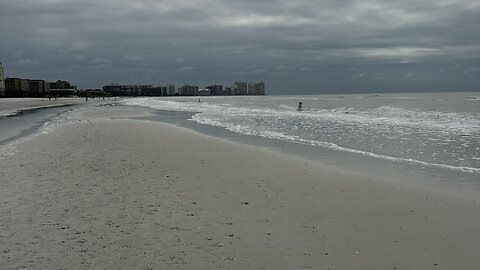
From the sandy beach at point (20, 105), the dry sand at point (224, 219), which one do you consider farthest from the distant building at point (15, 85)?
the dry sand at point (224, 219)

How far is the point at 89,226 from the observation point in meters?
5.76

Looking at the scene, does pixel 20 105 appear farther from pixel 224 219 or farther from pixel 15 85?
pixel 15 85

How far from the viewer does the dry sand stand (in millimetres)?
4707

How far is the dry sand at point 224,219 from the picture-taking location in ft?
15.4

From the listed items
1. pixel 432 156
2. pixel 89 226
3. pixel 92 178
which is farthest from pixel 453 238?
pixel 432 156

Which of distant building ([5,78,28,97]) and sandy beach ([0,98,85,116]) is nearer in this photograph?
sandy beach ([0,98,85,116])

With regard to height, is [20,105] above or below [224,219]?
above

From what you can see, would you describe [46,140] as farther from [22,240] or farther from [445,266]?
[445,266]

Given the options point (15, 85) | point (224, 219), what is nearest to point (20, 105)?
point (224, 219)

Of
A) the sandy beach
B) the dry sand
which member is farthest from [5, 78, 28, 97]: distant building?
the dry sand

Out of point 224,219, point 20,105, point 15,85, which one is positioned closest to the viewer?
point 224,219

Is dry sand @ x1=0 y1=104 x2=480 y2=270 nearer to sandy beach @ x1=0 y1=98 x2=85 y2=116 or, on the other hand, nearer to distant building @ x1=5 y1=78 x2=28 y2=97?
sandy beach @ x1=0 y1=98 x2=85 y2=116

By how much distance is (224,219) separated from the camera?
20.1ft

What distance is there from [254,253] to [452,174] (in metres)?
6.45
